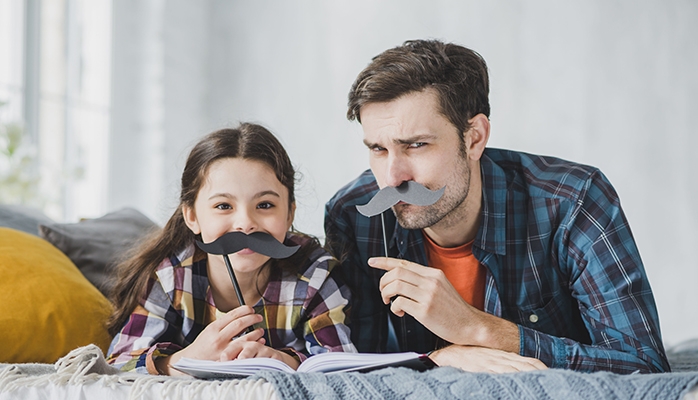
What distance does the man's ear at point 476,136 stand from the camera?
5.59 ft

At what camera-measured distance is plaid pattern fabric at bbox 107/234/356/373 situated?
1493mm

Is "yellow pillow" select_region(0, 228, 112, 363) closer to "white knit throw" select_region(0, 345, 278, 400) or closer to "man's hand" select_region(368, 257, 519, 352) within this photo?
"white knit throw" select_region(0, 345, 278, 400)

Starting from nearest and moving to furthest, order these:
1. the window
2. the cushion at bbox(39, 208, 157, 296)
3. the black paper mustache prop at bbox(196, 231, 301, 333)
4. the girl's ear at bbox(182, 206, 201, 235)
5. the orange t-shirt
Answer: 1. the black paper mustache prop at bbox(196, 231, 301, 333)
2. the girl's ear at bbox(182, 206, 201, 235)
3. the orange t-shirt
4. the cushion at bbox(39, 208, 157, 296)
5. the window

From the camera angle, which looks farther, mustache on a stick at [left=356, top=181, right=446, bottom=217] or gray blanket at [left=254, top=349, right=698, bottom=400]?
mustache on a stick at [left=356, top=181, right=446, bottom=217]

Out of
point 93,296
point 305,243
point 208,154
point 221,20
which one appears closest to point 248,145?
point 208,154

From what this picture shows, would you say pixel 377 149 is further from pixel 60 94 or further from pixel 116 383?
pixel 60 94

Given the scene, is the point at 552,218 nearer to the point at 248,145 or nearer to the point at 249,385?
the point at 248,145

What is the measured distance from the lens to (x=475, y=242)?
167 centimetres

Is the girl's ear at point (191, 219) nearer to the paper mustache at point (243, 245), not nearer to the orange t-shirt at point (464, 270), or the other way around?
the paper mustache at point (243, 245)

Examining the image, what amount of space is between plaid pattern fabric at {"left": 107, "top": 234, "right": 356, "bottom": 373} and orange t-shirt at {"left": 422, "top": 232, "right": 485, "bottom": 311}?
323mm

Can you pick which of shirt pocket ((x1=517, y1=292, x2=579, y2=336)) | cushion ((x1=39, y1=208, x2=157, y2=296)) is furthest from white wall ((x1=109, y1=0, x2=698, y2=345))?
shirt pocket ((x1=517, y1=292, x2=579, y2=336))

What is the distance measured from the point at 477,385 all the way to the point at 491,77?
3.03 m

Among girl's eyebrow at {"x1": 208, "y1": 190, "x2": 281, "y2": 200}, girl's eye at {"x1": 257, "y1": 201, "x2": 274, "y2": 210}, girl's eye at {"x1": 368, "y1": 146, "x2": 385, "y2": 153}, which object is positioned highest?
girl's eye at {"x1": 368, "y1": 146, "x2": 385, "y2": 153}

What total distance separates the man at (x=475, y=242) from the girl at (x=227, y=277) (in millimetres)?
161
